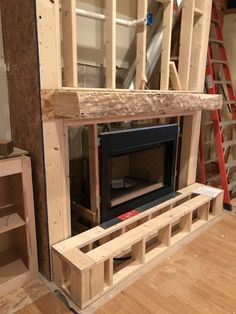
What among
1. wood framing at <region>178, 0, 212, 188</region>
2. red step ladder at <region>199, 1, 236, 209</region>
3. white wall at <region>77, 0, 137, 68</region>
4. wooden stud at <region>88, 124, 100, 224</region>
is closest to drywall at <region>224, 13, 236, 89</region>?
red step ladder at <region>199, 1, 236, 209</region>

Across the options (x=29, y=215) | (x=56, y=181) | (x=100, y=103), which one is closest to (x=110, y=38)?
(x=100, y=103)

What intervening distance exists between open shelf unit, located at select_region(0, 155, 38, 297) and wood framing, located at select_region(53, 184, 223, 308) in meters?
0.18

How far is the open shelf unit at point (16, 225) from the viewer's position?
1.51 m

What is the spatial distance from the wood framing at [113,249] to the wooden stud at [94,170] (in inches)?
6.2

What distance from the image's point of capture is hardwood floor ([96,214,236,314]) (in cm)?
150

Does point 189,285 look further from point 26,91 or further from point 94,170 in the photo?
point 26,91

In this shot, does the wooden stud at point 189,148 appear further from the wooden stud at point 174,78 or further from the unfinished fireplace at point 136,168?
the wooden stud at point 174,78

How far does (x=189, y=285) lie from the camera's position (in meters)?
1.68

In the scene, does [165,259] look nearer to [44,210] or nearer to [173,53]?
[44,210]

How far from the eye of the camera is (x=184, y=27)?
2225 mm

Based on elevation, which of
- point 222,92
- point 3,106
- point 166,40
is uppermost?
point 166,40

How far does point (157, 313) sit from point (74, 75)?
1451 millimetres

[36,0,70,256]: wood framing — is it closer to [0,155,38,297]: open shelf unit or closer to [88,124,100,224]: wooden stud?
[0,155,38,297]: open shelf unit

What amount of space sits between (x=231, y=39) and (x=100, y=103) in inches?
103
